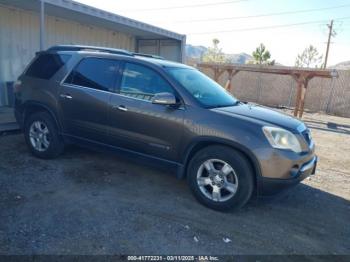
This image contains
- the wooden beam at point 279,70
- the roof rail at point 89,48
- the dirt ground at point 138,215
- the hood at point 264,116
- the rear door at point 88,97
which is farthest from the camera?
the wooden beam at point 279,70

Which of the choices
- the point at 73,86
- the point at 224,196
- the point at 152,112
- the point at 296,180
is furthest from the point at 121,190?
the point at 296,180

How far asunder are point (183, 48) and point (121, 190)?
328 inches

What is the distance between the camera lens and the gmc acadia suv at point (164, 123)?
143 inches

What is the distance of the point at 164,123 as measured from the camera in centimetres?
404

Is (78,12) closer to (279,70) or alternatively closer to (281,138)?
(281,138)

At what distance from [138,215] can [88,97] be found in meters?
2.00

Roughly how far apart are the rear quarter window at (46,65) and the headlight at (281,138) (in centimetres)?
338

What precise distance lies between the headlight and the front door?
3.56 feet

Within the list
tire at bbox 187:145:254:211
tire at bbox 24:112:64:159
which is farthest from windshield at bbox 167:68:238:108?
tire at bbox 24:112:64:159

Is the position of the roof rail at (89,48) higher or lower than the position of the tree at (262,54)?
lower

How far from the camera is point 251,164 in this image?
3.67 metres

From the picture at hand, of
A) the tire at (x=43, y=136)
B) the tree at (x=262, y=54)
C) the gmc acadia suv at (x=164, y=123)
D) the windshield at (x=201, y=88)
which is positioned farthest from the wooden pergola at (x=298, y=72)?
the tree at (x=262, y=54)

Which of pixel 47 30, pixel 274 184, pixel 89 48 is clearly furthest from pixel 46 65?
pixel 47 30

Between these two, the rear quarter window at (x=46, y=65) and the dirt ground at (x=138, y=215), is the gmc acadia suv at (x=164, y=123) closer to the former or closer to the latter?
the rear quarter window at (x=46, y=65)
